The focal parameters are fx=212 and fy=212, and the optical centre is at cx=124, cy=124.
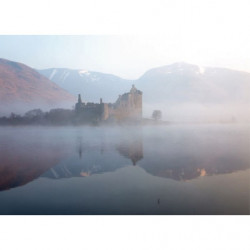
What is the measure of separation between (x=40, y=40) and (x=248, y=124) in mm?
7429

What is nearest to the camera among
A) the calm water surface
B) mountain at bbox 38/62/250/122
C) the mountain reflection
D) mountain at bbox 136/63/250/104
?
the calm water surface

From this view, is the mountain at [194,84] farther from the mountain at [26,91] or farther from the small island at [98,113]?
the mountain at [26,91]

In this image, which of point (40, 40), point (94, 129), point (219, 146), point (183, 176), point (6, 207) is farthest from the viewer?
point (94, 129)

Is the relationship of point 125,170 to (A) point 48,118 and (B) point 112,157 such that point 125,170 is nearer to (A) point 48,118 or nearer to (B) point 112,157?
(B) point 112,157

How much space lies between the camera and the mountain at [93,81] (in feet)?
24.8

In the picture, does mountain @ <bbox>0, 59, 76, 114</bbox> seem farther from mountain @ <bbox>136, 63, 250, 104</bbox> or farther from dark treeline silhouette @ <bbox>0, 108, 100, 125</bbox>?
mountain @ <bbox>136, 63, 250, 104</bbox>

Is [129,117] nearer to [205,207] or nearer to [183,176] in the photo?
[183,176]

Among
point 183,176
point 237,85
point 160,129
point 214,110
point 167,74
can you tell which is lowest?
point 183,176

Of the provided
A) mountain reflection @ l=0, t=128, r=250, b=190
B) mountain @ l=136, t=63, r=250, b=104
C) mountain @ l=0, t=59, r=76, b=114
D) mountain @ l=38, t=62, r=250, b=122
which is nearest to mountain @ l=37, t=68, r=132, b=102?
mountain @ l=38, t=62, r=250, b=122

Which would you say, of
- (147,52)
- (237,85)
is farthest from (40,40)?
(237,85)

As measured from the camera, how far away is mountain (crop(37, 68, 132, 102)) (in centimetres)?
757

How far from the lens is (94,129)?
327 inches

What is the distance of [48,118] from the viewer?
26.2 feet

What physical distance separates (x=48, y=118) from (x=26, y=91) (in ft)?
4.23
